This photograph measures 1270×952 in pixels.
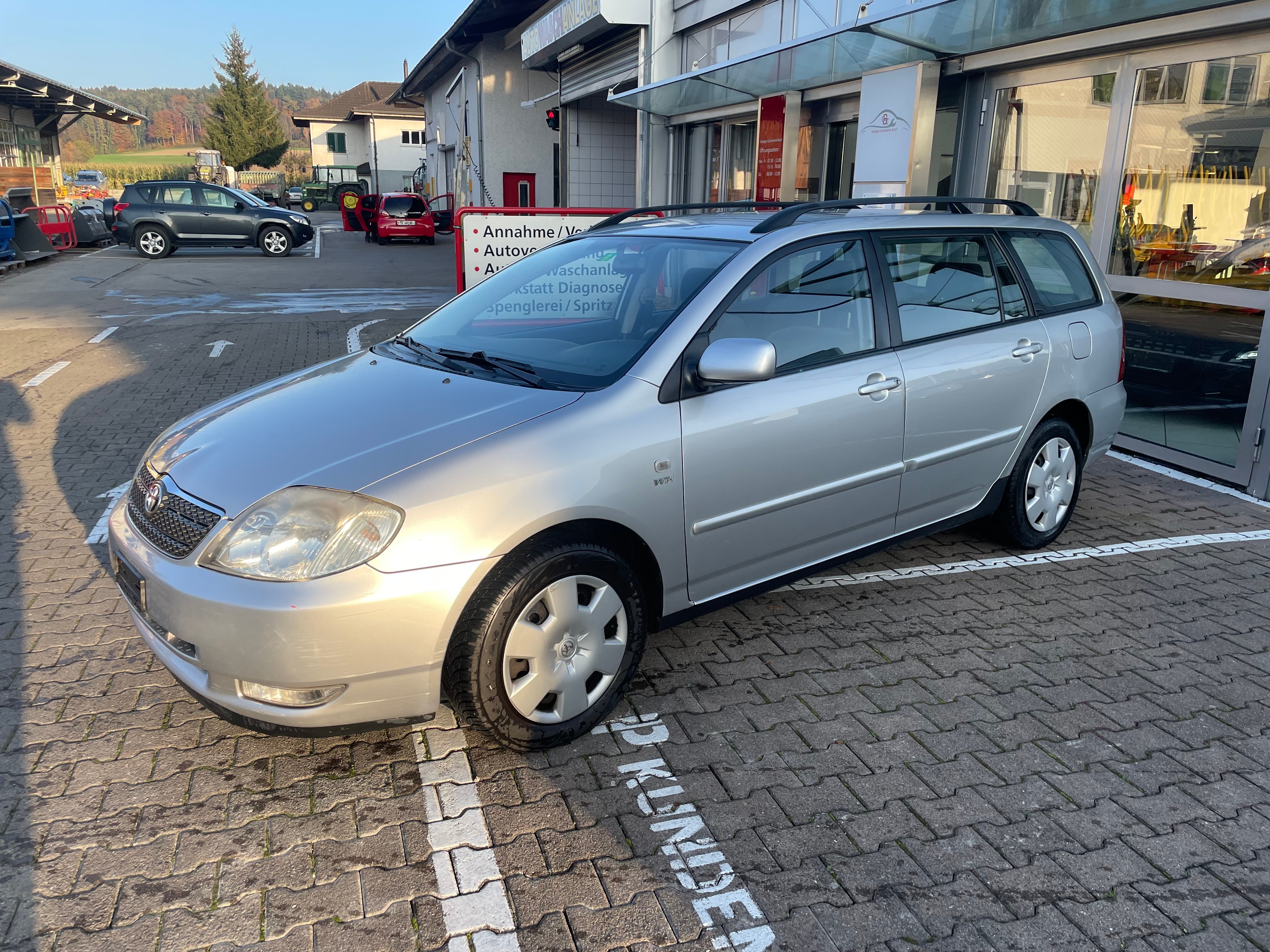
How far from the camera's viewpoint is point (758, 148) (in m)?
11.9

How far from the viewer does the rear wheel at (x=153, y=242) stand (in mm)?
22891

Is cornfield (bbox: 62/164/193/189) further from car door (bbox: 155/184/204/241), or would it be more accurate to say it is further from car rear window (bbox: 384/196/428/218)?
car door (bbox: 155/184/204/241)

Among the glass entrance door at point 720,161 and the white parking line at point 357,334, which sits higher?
the glass entrance door at point 720,161

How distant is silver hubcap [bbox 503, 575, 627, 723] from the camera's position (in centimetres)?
296

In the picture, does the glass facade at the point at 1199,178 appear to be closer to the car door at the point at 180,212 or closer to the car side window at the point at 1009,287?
the car side window at the point at 1009,287

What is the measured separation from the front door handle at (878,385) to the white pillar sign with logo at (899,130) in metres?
5.00

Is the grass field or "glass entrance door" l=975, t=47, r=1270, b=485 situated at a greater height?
the grass field

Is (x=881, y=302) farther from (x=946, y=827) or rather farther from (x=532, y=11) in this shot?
(x=532, y=11)

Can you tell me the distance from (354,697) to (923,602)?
2.72 metres

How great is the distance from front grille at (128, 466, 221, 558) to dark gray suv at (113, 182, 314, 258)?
22.9 metres

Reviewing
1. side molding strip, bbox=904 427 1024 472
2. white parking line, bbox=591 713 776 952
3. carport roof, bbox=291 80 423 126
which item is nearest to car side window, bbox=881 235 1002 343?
side molding strip, bbox=904 427 1024 472

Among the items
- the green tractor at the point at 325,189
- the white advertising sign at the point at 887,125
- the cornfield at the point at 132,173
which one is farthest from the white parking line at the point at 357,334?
the cornfield at the point at 132,173

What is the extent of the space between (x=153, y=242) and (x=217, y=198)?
6.23 feet

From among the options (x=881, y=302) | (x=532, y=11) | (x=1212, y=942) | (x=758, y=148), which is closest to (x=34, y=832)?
(x=1212, y=942)
